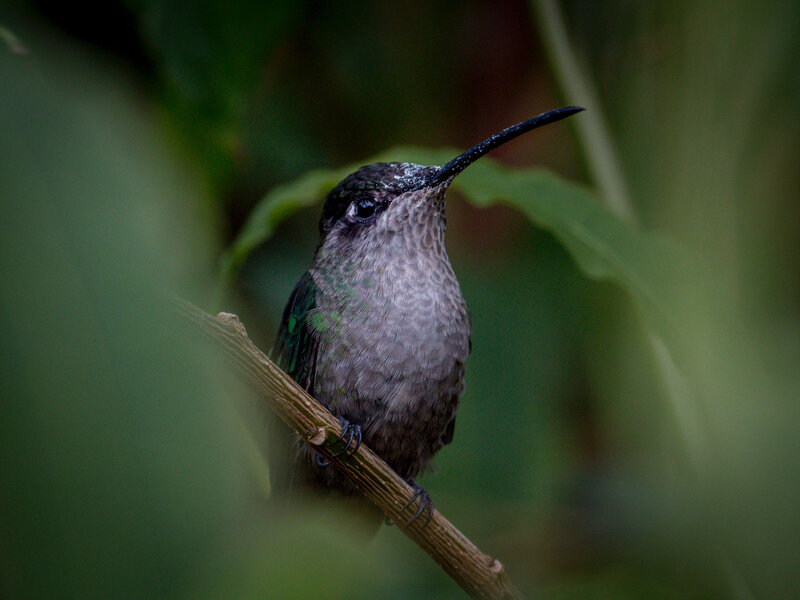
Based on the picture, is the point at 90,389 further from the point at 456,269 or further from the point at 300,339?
the point at 456,269

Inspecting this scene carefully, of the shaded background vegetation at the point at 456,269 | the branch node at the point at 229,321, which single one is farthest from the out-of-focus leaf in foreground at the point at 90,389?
the branch node at the point at 229,321

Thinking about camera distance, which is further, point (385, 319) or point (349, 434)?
point (385, 319)

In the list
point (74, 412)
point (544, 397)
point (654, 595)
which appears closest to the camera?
point (74, 412)

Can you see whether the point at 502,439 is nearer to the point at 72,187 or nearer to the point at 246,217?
the point at 246,217

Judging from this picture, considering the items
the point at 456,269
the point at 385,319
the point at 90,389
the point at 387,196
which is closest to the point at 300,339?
the point at 385,319

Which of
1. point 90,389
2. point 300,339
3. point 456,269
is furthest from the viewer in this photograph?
point 456,269

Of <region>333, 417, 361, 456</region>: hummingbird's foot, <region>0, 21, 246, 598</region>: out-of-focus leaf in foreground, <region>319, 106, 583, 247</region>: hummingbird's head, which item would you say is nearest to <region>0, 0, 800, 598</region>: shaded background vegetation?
<region>0, 21, 246, 598</region>: out-of-focus leaf in foreground

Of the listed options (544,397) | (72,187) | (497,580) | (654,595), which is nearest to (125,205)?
(72,187)
